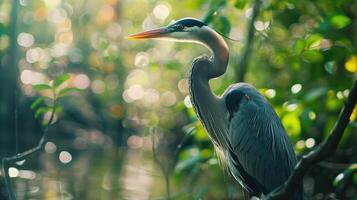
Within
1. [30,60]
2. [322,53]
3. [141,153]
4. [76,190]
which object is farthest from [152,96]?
[322,53]

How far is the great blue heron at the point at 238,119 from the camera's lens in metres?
3.38

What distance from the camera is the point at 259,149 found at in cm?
349

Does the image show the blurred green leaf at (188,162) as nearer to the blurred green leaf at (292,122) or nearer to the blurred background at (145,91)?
the blurred background at (145,91)

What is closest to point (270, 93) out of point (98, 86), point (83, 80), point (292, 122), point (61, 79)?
point (292, 122)

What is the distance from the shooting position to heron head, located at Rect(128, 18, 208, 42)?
336 cm

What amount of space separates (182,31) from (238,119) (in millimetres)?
564

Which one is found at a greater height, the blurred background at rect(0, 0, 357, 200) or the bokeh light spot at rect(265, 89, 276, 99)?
the bokeh light spot at rect(265, 89, 276, 99)

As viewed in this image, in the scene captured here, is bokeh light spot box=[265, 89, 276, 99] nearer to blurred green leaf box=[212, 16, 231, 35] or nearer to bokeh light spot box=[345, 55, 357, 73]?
blurred green leaf box=[212, 16, 231, 35]

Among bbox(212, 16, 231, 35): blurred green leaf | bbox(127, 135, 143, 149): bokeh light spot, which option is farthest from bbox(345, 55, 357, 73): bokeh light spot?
bbox(127, 135, 143, 149): bokeh light spot

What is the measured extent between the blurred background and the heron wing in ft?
1.34

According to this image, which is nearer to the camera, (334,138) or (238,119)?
(334,138)

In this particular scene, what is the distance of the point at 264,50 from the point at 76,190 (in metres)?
2.51

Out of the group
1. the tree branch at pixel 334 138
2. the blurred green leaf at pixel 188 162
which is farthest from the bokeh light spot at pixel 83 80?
the tree branch at pixel 334 138

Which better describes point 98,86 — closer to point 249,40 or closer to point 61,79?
point 249,40
